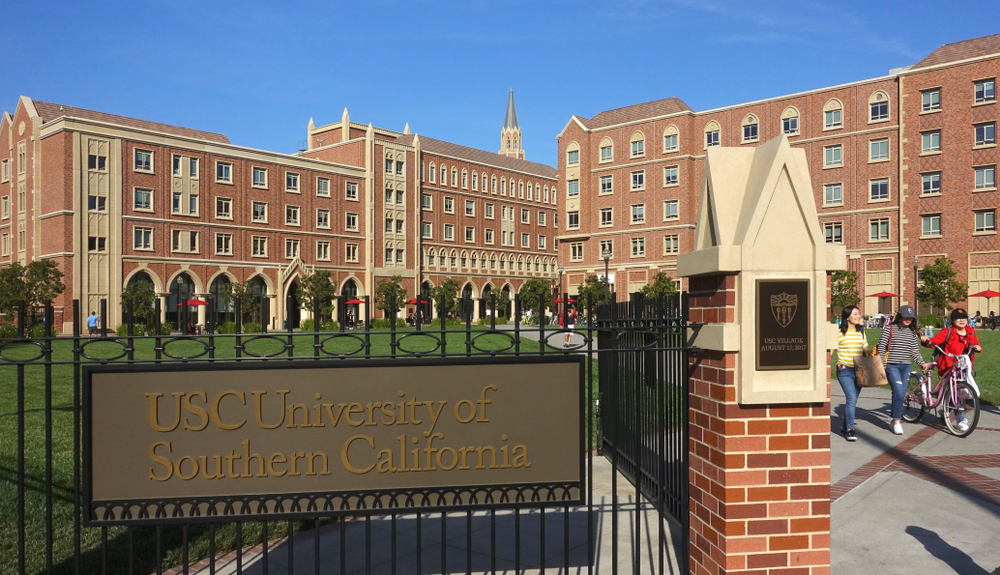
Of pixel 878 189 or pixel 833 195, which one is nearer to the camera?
pixel 878 189

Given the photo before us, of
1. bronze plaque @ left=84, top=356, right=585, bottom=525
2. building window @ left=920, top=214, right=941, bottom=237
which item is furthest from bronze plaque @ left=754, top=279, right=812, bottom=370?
building window @ left=920, top=214, right=941, bottom=237

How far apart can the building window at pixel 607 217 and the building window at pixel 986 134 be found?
28.8 m

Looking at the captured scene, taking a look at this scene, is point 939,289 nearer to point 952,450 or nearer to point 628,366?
point 952,450

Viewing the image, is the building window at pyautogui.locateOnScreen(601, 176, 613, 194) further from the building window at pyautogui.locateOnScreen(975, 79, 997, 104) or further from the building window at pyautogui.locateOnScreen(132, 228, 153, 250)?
the building window at pyautogui.locateOnScreen(132, 228, 153, 250)

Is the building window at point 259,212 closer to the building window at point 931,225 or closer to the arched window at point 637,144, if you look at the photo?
the arched window at point 637,144

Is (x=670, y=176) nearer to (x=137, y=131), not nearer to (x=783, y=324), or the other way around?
(x=137, y=131)

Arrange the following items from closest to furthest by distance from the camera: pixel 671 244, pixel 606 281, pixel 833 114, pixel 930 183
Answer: pixel 606 281 → pixel 930 183 → pixel 833 114 → pixel 671 244

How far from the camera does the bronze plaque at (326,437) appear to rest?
154 inches

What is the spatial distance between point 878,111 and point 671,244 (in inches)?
746

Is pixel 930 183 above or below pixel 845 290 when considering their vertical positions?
above

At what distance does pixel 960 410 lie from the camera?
10406 mm

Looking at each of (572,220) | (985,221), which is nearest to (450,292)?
(572,220)

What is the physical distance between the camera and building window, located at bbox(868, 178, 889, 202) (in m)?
55.6

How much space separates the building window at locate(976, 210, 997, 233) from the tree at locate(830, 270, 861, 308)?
895 centimetres
